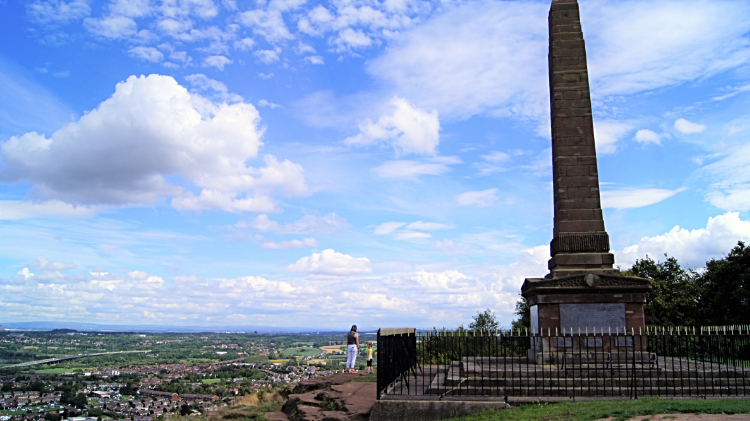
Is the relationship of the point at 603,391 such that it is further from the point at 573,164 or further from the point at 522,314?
the point at 522,314

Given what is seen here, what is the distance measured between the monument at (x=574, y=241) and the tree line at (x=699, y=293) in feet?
48.4

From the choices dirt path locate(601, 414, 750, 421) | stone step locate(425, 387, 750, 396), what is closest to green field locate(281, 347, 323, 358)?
stone step locate(425, 387, 750, 396)

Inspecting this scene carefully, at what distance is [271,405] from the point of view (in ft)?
47.8

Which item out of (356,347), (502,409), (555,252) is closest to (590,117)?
(555,252)

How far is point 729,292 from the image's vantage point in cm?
2877

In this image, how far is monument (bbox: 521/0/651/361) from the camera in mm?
13234

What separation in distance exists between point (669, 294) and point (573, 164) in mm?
20767

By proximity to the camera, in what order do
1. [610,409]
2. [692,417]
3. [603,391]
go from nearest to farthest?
[692,417], [610,409], [603,391]

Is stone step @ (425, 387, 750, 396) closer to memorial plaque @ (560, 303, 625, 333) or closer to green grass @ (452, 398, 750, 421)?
green grass @ (452, 398, 750, 421)

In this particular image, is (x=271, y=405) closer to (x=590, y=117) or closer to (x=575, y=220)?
(x=575, y=220)

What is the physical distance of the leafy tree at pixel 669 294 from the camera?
93.0 feet

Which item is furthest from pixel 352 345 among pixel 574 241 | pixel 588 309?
pixel 574 241

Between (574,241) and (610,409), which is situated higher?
(574,241)

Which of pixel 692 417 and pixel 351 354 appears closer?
pixel 692 417
